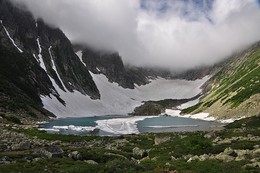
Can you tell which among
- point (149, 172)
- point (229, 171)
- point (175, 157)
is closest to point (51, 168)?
point (149, 172)

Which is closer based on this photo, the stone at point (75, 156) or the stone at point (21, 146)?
the stone at point (75, 156)

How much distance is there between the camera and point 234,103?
184 meters

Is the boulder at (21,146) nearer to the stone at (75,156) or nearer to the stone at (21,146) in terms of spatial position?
the stone at (21,146)

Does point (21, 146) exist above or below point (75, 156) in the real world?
above

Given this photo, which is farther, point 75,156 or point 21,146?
point 21,146

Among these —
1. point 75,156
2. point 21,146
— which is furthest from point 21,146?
point 75,156

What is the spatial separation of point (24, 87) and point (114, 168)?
170161 mm

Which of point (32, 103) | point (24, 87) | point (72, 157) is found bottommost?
point (72, 157)

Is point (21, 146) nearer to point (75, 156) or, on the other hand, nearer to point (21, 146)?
point (21, 146)

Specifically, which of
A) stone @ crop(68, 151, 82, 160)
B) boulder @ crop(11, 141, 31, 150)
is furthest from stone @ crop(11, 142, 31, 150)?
stone @ crop(68, 151, 82, 160)

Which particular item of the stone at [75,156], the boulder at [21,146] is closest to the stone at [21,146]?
the boulder at [21,146]

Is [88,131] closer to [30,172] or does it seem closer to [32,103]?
[32,103]

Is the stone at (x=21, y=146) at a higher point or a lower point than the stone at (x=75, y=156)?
higher

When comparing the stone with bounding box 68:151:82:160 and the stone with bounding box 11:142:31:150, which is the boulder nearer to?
the stone with bounding box 11:142:31:150
